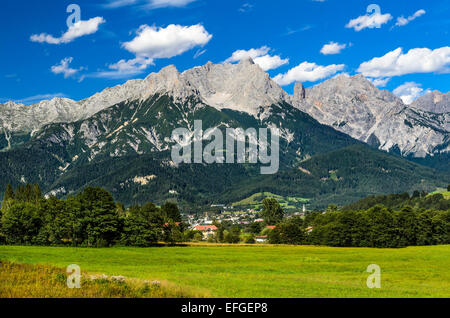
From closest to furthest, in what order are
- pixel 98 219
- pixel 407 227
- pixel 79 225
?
pixel 79 225 → pixel 98 219 → pixel 407 227

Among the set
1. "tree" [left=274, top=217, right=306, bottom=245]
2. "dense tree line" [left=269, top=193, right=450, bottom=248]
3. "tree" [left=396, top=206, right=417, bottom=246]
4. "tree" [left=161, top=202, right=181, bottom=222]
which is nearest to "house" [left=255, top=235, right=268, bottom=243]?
"dense tree line" [left=269, top=193, right=450, bottom=248]

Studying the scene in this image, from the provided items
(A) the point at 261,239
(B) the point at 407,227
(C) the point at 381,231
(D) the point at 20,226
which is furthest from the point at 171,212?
(B) the point at 407,227

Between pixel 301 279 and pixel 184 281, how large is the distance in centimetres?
1330

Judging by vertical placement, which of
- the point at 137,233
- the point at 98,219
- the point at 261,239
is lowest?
the point at 261,239

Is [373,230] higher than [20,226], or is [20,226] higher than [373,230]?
[20,226]

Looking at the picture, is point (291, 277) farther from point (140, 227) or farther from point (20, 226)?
point (20, 226)

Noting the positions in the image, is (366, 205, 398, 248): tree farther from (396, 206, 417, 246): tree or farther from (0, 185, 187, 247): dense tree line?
(0, 185, 187, 247): dense tree line

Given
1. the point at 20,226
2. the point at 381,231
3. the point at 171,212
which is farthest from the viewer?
the point at 171,212

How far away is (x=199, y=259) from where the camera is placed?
7862 cm

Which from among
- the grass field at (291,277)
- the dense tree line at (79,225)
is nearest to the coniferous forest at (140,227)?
the dense tree line at (79,225)

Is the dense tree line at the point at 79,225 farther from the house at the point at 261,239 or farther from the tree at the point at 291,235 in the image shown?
the house at the point at 261,239

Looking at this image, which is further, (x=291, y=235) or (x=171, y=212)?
(x=171, y=212)
